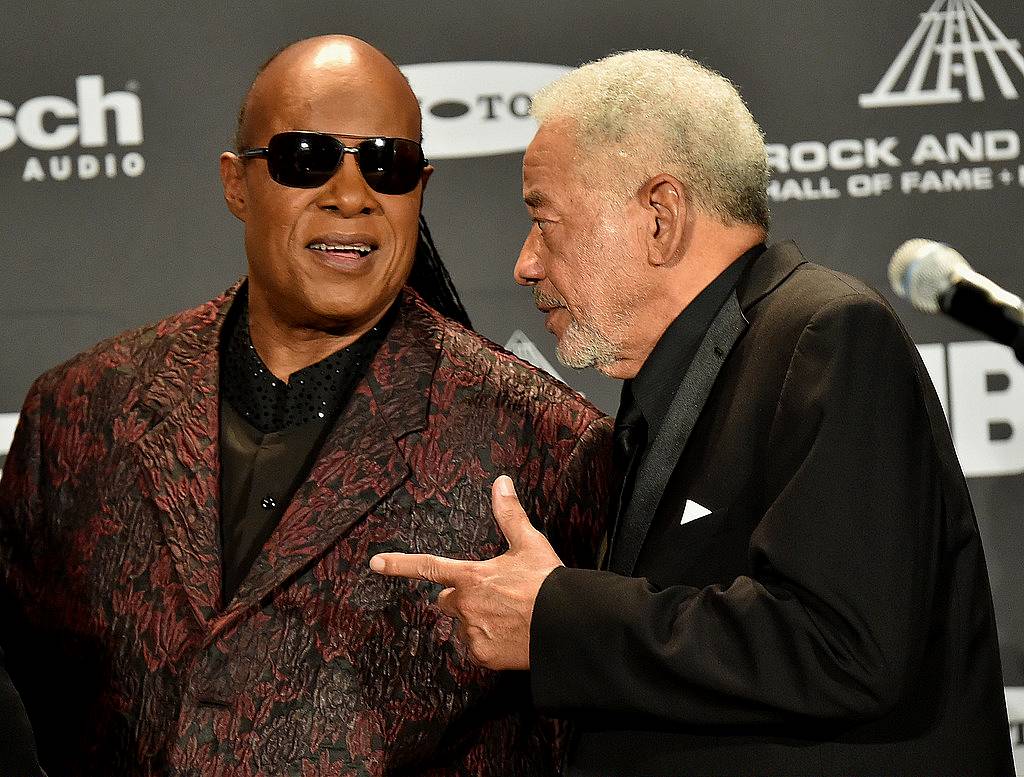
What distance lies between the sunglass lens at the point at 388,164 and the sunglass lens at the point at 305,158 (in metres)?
0.05

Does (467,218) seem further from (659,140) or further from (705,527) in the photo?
(705,527)

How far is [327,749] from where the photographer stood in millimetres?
1998

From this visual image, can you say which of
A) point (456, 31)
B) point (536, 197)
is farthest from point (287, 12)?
point (536, 197)

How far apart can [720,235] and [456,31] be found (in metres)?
1.44

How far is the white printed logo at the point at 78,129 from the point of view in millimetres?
3170

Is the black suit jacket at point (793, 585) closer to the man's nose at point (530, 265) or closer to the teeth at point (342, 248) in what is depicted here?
the man's nose at point (530, 265)

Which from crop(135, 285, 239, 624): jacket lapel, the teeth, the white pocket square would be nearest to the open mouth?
the teeth

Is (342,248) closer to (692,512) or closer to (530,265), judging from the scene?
(530,265)

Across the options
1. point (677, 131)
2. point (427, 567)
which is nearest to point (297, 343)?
point (427, 567)

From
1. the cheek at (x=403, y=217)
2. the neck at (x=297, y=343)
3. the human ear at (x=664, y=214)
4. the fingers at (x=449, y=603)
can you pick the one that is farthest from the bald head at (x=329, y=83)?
the fingers at (x=449, y=603)

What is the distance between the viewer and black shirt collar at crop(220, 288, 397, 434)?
2273 mm

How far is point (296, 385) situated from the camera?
2291 mm

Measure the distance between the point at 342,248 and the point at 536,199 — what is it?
37 cm

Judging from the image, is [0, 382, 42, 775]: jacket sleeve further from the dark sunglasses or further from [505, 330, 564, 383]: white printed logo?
[505, 330, 564, 383]: white printed logo
